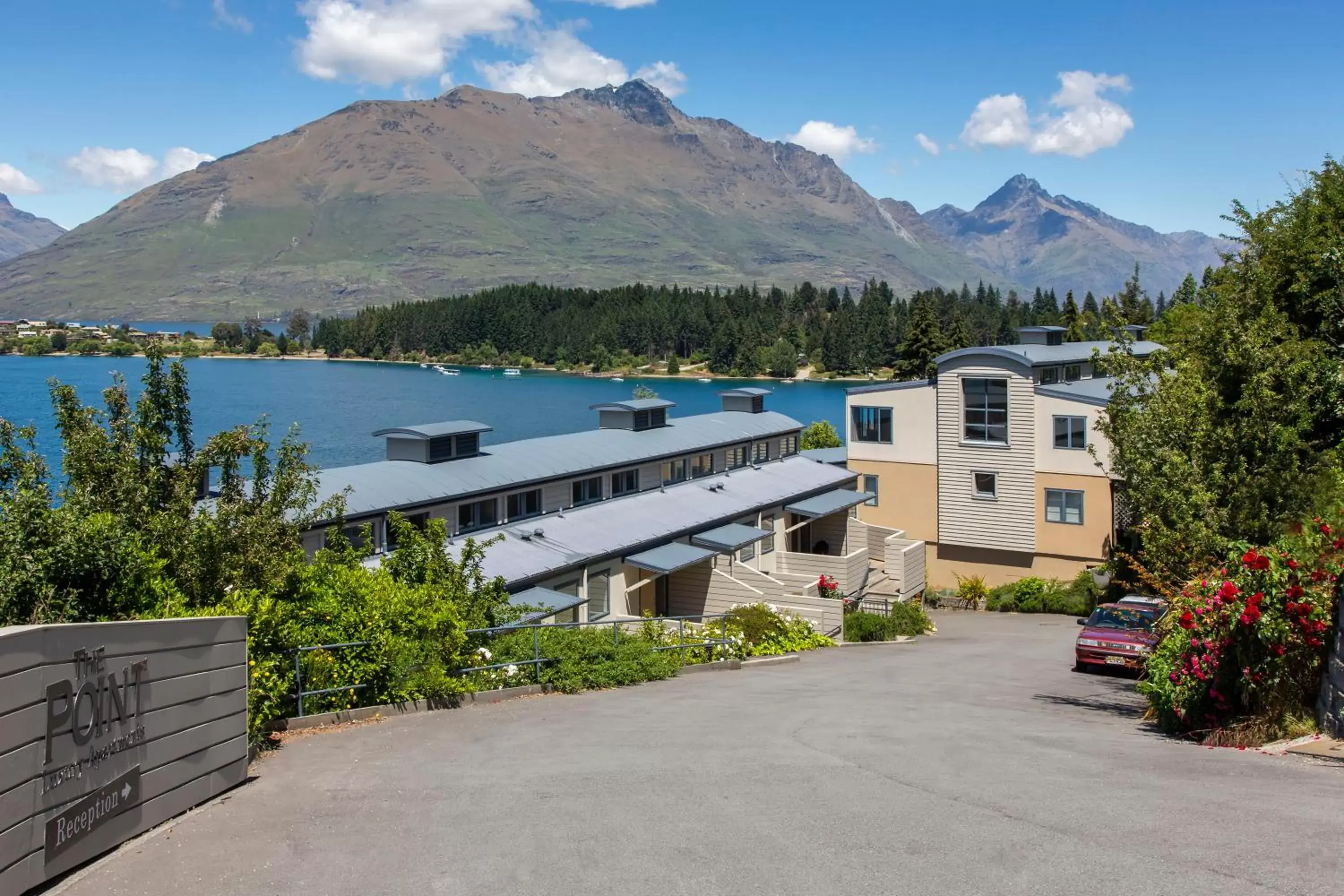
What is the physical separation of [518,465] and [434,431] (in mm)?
2961

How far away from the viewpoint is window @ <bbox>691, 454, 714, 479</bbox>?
42.3 m

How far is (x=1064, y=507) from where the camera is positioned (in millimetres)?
43125

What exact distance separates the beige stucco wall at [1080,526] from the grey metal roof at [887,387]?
20.8ft

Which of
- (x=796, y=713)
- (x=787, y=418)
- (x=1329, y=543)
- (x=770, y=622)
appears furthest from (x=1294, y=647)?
(x=787, y=418)

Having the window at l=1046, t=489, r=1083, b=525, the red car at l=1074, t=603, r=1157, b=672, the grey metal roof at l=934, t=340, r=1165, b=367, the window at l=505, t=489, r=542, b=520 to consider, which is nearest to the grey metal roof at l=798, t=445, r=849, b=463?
the grey metal roof at l=934, t=340, r=1165, b=367

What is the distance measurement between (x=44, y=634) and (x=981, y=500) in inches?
1627

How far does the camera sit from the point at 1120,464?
81.3 ft

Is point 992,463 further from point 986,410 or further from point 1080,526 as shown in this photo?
point 1080,526

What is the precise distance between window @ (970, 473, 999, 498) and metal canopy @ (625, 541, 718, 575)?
15075mm

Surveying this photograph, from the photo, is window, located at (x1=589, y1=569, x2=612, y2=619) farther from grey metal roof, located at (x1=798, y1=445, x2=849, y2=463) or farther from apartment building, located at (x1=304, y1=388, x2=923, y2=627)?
grey metal roof, located at (x1=798, y1=445, x2=849, y2=463)

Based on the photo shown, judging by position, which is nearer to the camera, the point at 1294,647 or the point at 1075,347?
the point at 1294,647

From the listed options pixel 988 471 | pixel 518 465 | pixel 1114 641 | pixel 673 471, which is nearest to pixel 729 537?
pixel 673 471

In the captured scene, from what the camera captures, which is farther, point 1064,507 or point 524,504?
point 1064,507

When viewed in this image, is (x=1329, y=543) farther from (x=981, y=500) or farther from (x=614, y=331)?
(x=614, y=331)
